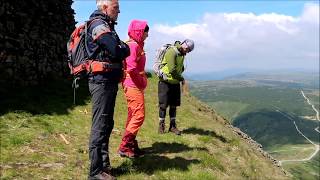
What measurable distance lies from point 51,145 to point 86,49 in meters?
5.59

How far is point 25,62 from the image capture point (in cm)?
1977

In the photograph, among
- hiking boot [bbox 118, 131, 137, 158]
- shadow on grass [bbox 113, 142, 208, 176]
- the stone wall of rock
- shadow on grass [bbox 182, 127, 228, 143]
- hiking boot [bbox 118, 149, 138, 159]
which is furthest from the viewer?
the stone wall of rock

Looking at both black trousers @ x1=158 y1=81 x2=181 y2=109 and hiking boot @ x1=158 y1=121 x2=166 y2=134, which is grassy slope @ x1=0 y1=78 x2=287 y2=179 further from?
black trousers @ x1=158 y1=81 x2=181 y2=109

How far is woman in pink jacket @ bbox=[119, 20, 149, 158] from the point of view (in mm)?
11719

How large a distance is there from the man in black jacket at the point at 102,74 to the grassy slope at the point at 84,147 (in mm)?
1772

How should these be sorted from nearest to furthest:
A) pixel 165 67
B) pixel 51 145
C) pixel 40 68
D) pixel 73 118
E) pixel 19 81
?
1. pixel 51 145
2. pixel 165 67
3. pixel 73 118
4. pixel 19 81
5. pixel 40 68

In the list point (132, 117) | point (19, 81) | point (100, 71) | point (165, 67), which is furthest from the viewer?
point (19, 81)

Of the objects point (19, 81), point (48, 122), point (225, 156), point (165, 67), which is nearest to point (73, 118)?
point (48, 122)

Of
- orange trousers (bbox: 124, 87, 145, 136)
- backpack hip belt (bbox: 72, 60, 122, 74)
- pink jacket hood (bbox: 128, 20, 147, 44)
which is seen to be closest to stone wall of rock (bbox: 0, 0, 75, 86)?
pink jacket hood (bbox: 128, 20, 147, 44)

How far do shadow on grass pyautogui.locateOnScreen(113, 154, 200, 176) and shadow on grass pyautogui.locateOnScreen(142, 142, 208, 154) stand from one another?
0.63 m

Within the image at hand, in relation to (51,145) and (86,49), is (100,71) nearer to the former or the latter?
(86,49)

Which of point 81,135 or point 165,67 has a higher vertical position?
point 165,67

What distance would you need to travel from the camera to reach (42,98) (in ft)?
63.7

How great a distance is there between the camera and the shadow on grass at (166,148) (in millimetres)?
13933
